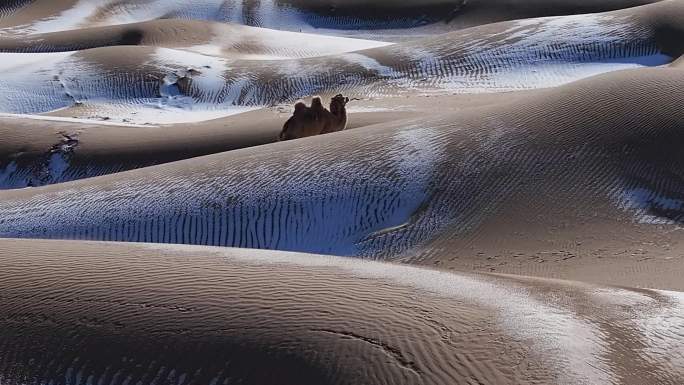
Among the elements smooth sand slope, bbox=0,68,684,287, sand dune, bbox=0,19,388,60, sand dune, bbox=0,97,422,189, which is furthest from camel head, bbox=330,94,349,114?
sand dune, bbox=0,19,388,60

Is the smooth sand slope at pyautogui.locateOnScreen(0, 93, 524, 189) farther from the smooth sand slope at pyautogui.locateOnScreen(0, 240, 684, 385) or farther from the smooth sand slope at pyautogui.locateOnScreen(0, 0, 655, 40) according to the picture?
the smooth sand slope at pyautogui.locateOnScreen(0, 0, 655, 40)

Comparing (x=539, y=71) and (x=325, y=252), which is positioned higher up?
(x=539, y=71)

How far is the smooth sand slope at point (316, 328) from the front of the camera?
4246mm

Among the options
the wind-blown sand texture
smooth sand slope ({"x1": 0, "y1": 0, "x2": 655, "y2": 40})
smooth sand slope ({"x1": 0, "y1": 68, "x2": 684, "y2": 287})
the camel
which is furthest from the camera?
smooth sand slope ({"x1": 0, "y1": 0, "x2": 655, "y2": 40})

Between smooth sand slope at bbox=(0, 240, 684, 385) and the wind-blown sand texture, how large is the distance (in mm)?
14

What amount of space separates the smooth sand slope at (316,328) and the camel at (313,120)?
7.00m

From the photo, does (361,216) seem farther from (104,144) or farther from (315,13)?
(315,13)

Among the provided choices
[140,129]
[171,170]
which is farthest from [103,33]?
[171,170]

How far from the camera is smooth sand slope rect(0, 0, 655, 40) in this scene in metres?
31.6

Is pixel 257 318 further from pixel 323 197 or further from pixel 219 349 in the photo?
pixel 323 197

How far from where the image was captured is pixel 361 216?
914cm

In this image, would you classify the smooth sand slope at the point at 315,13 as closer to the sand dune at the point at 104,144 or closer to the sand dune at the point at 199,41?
the sand dune at the point at 199,41

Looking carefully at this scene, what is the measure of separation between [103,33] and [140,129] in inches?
546

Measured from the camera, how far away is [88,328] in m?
4.72
